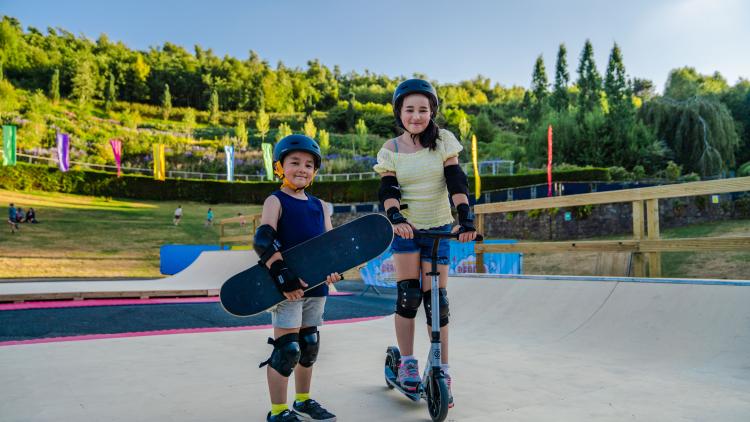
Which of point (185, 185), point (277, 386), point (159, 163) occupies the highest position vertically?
point (159, 163)

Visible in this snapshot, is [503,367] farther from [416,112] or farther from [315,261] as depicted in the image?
[416,112]

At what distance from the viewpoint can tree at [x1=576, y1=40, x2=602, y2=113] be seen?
148 ft

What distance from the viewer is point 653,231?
4613 millimetres

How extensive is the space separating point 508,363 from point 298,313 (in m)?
1.69

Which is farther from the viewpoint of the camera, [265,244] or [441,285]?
[441,285]

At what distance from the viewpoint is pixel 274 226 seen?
7.50 feet

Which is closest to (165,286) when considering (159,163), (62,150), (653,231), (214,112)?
(653,231)

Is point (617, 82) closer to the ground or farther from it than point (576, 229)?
farther from it

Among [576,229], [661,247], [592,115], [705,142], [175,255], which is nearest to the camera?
[661,247]

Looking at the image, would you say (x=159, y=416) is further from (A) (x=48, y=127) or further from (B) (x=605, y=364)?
(A) (x=48, y=127)

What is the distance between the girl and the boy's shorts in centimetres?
50

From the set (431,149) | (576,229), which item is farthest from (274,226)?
(576,229)

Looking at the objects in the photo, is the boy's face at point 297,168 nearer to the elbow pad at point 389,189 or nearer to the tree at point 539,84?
the elbow pad at point 389,189

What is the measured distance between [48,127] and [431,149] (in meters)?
56.3
